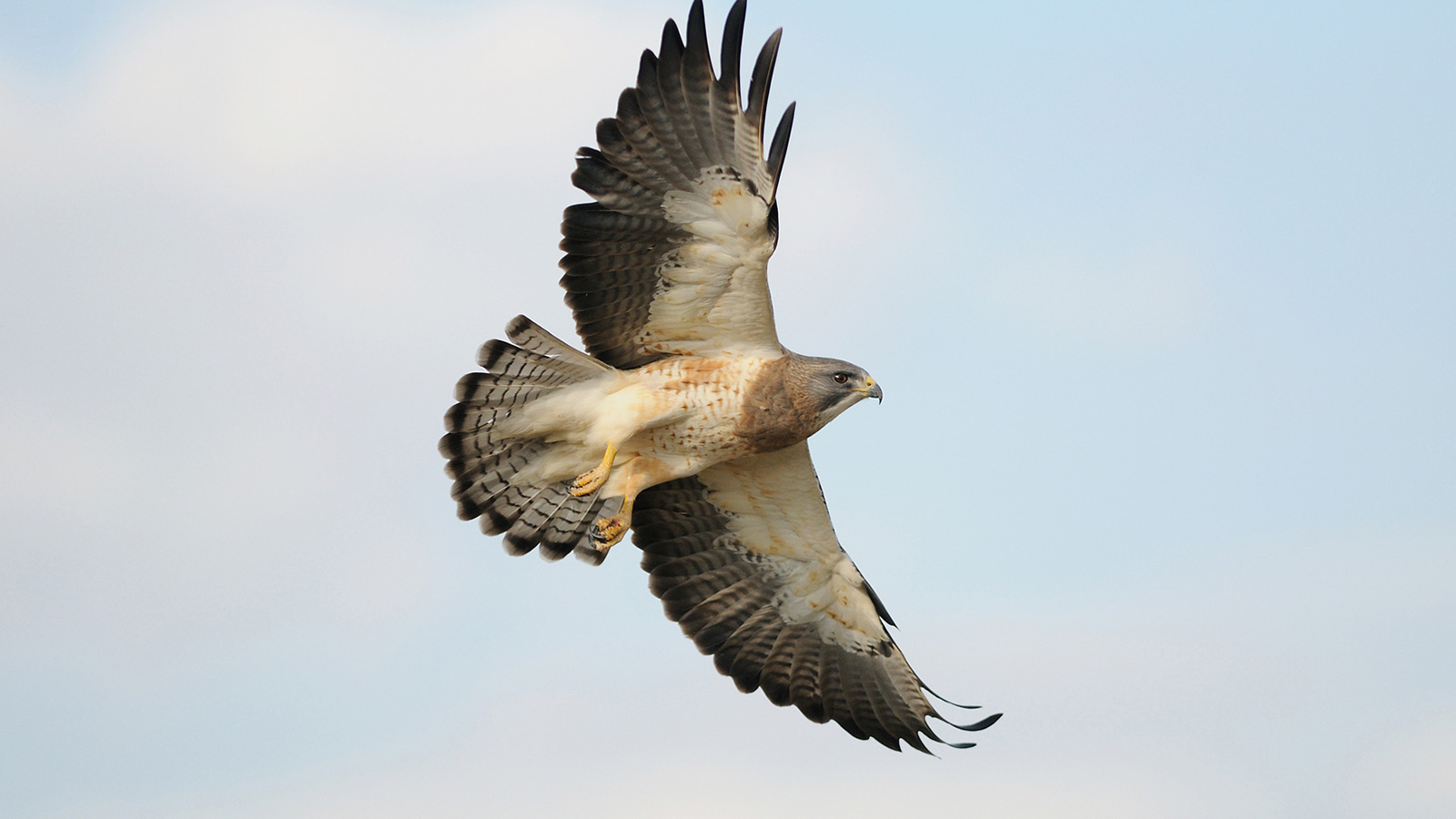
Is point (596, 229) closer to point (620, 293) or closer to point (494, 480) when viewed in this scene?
point (620, 293)

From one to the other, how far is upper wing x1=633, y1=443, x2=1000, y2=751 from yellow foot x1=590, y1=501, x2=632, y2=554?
2.59ft

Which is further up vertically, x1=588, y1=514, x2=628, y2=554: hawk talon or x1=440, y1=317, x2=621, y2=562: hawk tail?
x1=440, y1=317, x2=621, y2=562: hawk tail

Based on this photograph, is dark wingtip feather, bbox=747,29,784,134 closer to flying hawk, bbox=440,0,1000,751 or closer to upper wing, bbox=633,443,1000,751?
flying hawk, bbox=440,0,1000,751

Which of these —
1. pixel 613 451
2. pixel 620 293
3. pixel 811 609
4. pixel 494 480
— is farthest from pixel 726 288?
pixel 811 609

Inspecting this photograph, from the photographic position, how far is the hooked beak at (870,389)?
10000mm

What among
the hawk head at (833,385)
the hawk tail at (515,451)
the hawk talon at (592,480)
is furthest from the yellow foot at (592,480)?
the hawk head at (833,385)

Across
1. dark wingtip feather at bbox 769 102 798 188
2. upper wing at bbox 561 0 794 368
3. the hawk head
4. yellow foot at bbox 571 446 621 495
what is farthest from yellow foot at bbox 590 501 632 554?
dark wingtip feather at bbox 769 102 798 188

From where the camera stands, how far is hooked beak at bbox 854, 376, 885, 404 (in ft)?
32.8

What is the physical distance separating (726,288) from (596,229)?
0.94m

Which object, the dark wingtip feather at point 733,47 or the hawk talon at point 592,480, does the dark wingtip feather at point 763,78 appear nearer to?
the dark wingtip feather at point 733,47

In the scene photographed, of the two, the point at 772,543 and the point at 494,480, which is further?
the point at 772,543

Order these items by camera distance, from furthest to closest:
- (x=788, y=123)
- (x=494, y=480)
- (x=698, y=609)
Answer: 1. (x=698, y=609)
2. (x=494, y=480)
3. (x=788, y=123)

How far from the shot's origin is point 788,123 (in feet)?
30.3

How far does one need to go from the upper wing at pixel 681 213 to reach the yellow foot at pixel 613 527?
3.71 feet
